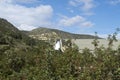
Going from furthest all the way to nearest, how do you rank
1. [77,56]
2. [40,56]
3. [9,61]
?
[9,61]
[40,56]
[77,56]

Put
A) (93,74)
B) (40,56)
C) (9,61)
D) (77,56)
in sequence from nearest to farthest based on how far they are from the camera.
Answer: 1. (93,74)
2. (77,56)
3. (40,56)
4. (9,61)

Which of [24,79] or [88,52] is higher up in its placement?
[88,52]

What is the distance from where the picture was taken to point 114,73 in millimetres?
9328

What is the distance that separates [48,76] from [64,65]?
535 mm

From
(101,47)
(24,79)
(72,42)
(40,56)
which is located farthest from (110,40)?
(24,79)

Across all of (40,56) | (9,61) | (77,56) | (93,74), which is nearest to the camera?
(93,74)

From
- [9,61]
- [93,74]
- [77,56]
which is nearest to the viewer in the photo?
[93,74]

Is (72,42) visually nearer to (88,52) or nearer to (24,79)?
(88,52)

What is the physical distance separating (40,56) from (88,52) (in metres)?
1.45

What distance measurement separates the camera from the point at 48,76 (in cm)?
959

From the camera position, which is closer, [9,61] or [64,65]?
[64,65]

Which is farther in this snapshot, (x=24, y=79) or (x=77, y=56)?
(x=24, y=79)

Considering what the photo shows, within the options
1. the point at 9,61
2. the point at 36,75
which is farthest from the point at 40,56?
the point at 9,61

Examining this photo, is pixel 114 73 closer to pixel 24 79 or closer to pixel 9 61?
pixel 24 79
